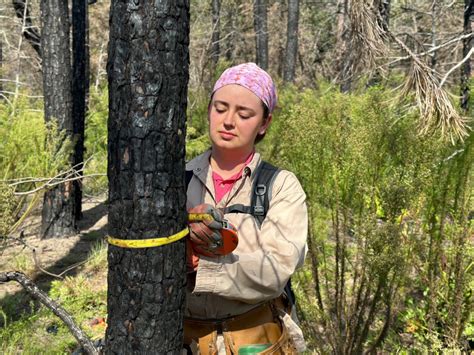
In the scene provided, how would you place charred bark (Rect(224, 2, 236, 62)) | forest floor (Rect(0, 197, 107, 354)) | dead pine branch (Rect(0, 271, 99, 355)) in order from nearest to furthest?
dead pine branch (Rect(0, 271, 99, 355))
forest floor (Rect(0, 197, 107, 354))
charred bark (Rect(224, 2, 236, 62))

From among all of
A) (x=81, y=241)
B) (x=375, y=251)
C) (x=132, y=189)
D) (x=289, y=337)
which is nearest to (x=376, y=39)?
(x=375, y=251)

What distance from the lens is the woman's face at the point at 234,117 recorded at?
148cm

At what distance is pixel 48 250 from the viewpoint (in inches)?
209

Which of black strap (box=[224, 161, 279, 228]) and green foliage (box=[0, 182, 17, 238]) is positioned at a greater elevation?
black strap (box=[224, 161, 279, 228])

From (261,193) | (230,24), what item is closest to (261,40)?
(230,24)

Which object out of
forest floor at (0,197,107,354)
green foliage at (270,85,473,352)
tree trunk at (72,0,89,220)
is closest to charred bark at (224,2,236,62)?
tree trunk at (72,0,89,220)

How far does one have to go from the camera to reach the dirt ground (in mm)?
4454

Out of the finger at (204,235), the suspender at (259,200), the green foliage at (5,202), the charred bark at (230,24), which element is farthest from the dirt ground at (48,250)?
Result: the charred bark at (230,24)

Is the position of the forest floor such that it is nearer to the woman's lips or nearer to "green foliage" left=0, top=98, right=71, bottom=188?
"green foliage" left=0, top=98, right=71, bottom=188

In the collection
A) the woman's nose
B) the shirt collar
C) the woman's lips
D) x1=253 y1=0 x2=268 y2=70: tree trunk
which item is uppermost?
x1=253 y1=0 x2=268 y2=70: tree trunk

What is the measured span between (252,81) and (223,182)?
0.35m

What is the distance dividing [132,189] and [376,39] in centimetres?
287

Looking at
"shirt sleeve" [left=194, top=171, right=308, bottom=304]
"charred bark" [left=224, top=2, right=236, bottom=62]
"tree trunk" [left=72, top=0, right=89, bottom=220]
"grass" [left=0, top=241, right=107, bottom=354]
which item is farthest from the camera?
"charred bark" [left=224, top=2, right=236, bottom=62]

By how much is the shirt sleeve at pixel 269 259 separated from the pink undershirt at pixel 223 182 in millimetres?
136
